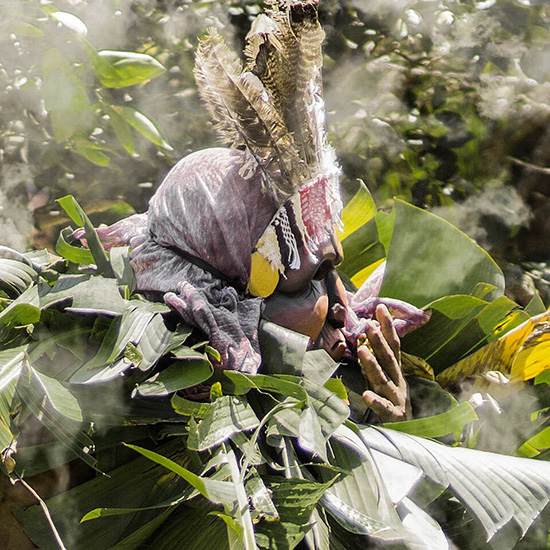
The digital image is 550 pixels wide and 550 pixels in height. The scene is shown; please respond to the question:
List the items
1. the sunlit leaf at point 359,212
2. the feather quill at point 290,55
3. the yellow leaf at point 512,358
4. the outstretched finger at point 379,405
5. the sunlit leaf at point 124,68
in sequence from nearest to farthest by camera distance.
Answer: the feather quill at point 290,55, the outstretched finger at point 379,405, the yellow leaf at point 512,358, the sunlit leaf at point 359,212, the sunlit leaf at point 124,68

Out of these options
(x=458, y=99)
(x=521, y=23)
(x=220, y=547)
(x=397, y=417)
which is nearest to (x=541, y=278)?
(x=458, y=99)

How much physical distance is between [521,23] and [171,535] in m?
1.53

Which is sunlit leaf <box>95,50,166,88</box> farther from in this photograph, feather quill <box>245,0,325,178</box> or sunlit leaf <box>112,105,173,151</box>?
feather quill <box>245,0,325,178</box>

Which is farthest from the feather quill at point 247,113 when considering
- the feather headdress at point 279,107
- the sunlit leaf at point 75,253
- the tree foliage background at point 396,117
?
the tree foliage background at point 396,117

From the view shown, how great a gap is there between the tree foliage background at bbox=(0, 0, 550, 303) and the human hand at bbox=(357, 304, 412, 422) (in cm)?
88

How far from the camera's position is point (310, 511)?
2.18 feet

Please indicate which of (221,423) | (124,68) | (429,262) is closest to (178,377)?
(221,423)

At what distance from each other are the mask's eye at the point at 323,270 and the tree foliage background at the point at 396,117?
856 millimetres

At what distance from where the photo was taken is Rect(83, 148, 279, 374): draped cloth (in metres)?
0.78

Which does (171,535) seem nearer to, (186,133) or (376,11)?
(186,133)

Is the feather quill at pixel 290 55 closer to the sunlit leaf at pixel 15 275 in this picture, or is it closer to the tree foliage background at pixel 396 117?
the sunlit leaf at pixel 15 275

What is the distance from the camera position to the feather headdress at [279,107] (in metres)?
0.74

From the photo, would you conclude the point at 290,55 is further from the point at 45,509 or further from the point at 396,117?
the point at 396,117

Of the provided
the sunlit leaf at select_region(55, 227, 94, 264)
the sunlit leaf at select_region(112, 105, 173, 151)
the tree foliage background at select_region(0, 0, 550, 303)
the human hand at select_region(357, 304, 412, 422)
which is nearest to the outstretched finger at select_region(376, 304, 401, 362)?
the human hand at select_region(357, 304, 412, 422)
